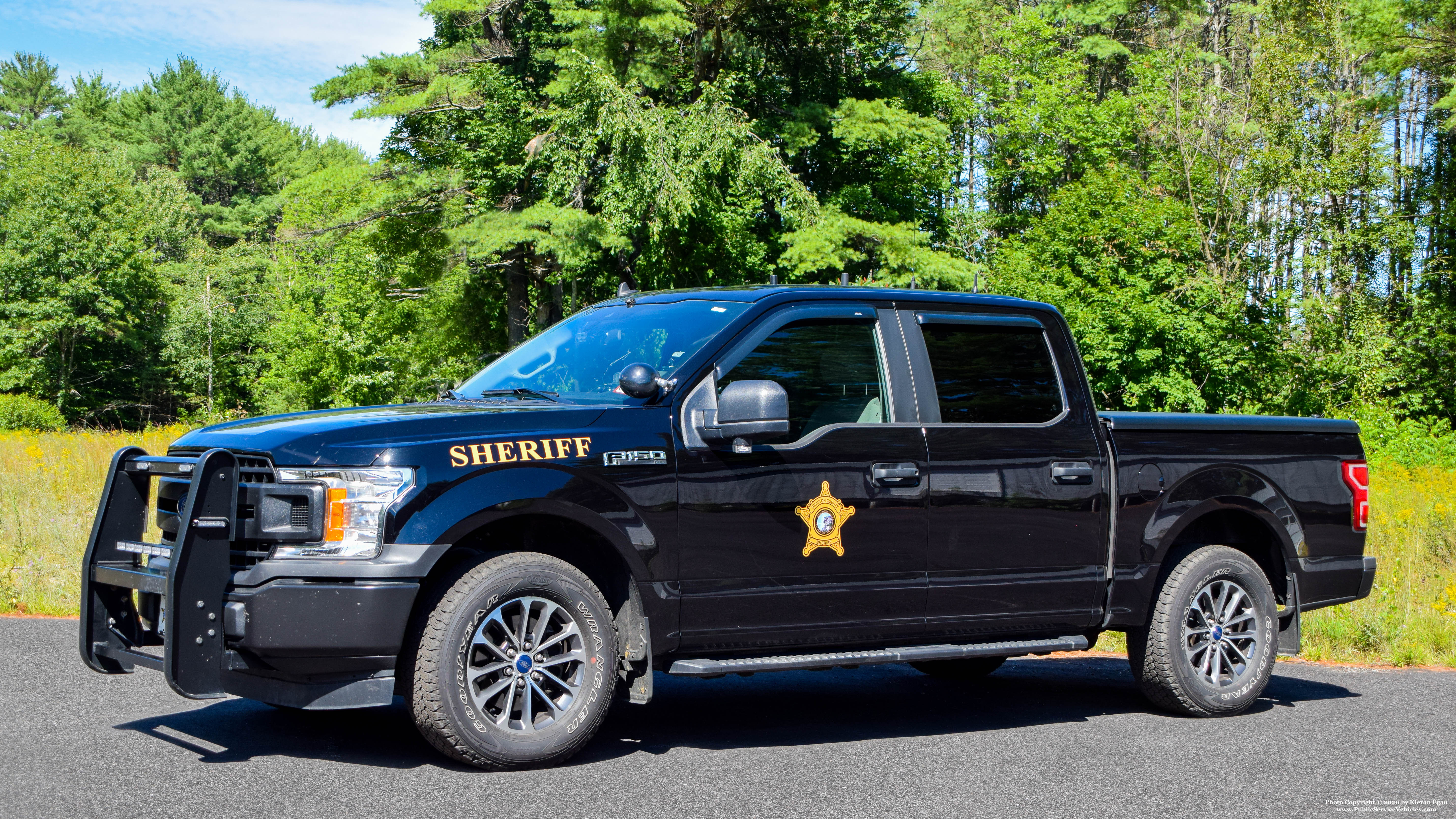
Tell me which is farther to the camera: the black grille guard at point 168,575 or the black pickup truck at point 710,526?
the black pickup truck at point 710,526

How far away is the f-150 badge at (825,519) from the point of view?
568 centimetres

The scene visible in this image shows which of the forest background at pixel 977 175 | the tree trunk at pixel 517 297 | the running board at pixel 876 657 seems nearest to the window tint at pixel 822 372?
the running board at pixel 876 657

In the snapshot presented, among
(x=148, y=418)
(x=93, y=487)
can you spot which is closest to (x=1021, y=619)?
(x=93, y=487)

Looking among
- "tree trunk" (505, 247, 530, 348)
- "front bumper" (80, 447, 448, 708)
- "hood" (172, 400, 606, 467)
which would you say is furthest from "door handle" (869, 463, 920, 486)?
"tree trunk" (505, 247, 530, 348)

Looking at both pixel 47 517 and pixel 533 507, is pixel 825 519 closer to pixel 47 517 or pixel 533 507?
A: pixel 533 507

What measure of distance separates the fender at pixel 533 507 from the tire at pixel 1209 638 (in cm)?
301

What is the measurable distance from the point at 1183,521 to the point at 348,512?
439 cm

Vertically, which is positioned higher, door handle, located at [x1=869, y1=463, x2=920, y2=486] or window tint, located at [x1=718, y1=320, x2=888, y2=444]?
window tint, located at [x1=718, y1=320, x2=888, y2=444]

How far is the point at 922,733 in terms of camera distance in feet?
20.3

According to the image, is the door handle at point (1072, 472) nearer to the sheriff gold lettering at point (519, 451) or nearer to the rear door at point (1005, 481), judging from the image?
the rear door at point (1005, 481)

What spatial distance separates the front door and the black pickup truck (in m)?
0.01

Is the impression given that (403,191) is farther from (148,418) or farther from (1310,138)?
(148,418)

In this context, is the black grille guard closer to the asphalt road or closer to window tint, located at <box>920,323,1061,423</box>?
the asphalt road

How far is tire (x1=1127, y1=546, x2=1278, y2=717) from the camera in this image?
22.1ft
